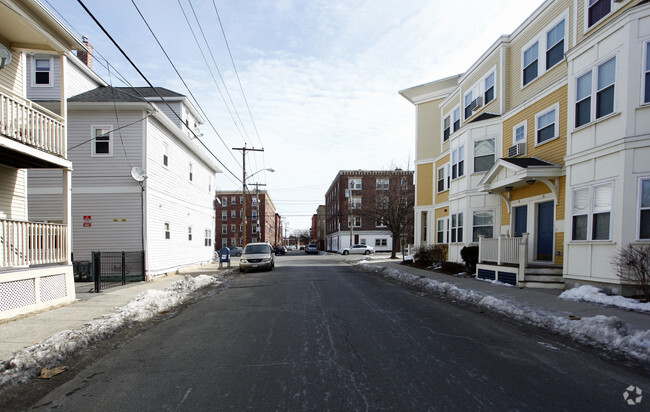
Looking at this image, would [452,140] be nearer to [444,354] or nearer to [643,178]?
[643,178]

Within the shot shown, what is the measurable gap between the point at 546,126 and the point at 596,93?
122 inches

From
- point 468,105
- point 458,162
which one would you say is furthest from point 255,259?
point 468,105

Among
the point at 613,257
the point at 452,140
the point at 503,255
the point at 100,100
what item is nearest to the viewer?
the point at 613,257

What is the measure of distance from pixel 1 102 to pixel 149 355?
704cm

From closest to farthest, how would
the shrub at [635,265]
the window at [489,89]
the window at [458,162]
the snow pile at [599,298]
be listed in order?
the snow pile at [599,298] → the shrub at [635,265] → the window at [489,89] → the window at [458,162]

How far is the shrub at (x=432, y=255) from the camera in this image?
19902mm

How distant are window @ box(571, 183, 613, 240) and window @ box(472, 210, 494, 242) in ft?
18.4

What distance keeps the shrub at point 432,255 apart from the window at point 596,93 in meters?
10.5

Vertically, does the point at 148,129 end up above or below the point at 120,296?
above

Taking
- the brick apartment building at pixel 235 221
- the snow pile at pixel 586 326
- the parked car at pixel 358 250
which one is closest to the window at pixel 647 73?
the snow pile at pixel 586 326

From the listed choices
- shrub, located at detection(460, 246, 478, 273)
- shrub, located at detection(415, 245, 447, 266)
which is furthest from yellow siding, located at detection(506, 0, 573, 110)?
shrub, located at detection(415, 245, 447, 266)

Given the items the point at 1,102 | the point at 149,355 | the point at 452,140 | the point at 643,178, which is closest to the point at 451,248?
the point at 452,140

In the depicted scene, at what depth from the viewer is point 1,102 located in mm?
8305

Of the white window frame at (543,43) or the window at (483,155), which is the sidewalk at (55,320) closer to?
the window at (483,155)
